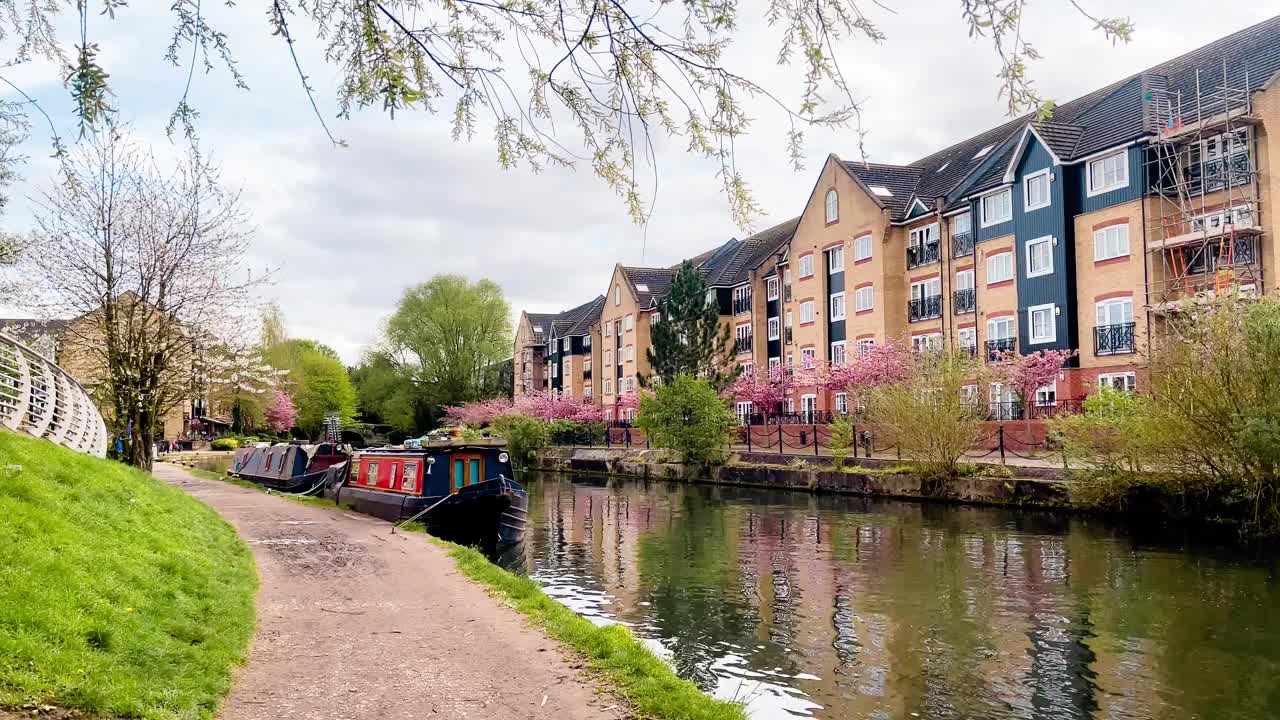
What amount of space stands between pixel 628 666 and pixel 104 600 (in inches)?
155

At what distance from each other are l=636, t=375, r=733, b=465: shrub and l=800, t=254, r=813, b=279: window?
9.81 m

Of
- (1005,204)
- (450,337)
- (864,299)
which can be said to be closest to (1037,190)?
(1005,204)

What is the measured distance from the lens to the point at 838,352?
45.1 metres

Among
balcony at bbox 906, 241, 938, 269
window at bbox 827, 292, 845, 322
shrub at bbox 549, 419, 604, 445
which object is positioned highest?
balcony at bbox 906, 241, 938, 269

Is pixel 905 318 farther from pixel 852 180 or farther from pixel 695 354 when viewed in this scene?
pixel 695 354

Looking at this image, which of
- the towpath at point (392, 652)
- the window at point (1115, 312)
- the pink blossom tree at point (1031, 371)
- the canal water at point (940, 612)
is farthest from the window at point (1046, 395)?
the towpath at point (392, 652)

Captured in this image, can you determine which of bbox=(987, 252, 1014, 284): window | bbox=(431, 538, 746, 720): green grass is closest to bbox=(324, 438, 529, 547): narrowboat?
bbox=(431, 538, 746, 720): green grass

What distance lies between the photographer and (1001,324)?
3553 cm

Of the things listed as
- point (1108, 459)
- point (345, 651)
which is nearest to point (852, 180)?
point (1108, 459)

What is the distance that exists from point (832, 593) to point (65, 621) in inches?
404

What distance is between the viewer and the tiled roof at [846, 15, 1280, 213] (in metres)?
30.5

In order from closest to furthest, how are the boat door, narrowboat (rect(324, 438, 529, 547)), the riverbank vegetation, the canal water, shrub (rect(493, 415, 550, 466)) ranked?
1. the canal water
2. the riverbank vegetation
3. narrowboat (rect(324, 438, 529, 547))
4. the boat door
5. shrub (rect(493, 415, 550, 466))

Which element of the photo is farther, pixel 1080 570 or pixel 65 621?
pixel 1080 570

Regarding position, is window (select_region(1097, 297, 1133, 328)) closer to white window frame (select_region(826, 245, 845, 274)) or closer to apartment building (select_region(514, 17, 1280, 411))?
apartment building (select_region(514, 17, 1280, 411))
